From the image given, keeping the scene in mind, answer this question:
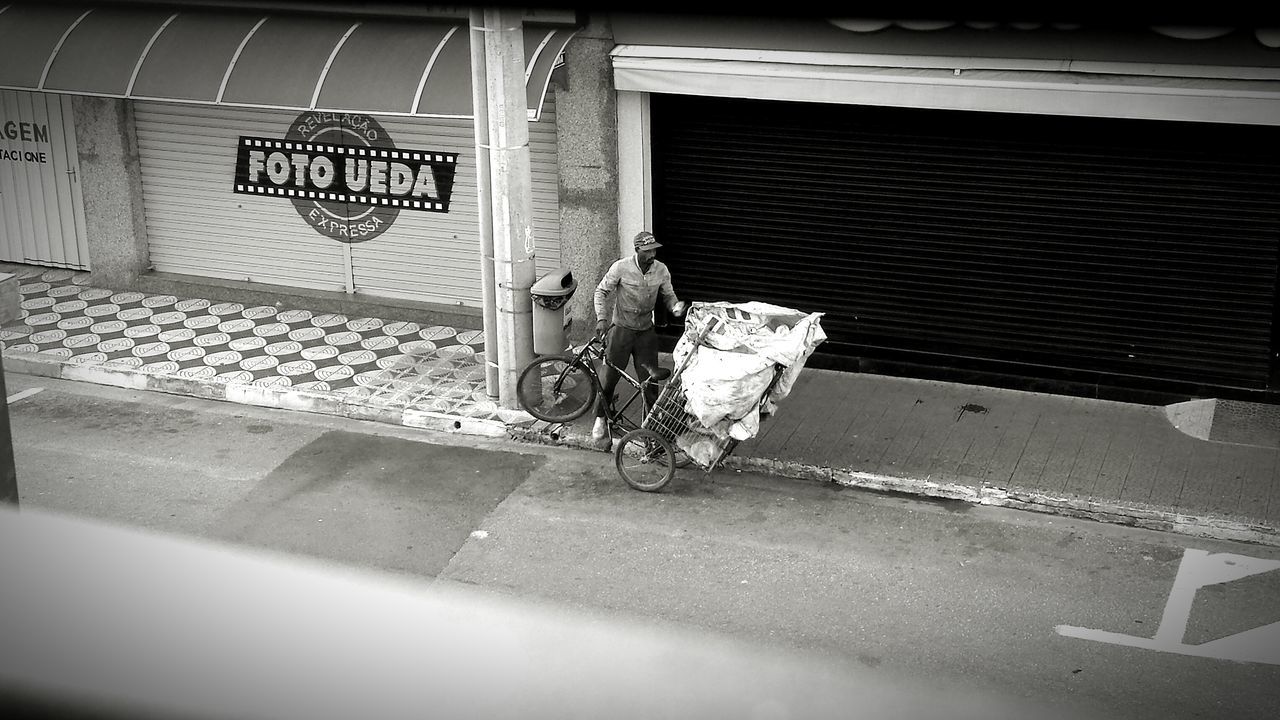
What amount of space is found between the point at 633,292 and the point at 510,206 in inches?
53.2

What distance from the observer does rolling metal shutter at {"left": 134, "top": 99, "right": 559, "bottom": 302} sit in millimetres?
13445

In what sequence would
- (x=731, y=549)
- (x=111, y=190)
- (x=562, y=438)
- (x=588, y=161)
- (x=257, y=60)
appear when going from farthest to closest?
(x=111, y=190), (x=257, y=60), (x=588, y=161), (x=562, y=438), (x=731, y=549)

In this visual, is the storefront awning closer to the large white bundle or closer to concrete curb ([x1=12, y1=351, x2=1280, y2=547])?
concrete curb ([x1=12, y1=351, x2=1280, y2=547])

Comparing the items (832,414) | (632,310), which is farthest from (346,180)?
(832,414)

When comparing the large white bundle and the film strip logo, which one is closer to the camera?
the large white bundle

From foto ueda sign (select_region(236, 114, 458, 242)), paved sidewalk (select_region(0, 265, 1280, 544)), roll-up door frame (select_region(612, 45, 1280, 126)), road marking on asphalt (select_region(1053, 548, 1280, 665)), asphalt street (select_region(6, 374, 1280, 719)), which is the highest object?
roll-up door frame (select_region(612, 45, 1280, 126))

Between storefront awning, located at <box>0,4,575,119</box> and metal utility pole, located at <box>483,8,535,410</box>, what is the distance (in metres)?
0.68

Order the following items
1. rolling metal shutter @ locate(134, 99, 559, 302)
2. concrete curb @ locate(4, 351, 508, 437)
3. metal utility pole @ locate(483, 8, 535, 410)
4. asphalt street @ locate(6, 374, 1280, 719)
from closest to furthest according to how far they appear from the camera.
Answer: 1. asphalt street @ locate(6, 374, 1280, 719)
2. metal utility pole @ locate(483, 8, 535, 410)
3. concrete curb @ locate(4, 351, 508, 437)
4. rolling metal shutter @ locate(134, 99, 559, 302)

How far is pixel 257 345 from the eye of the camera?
13.3 meters

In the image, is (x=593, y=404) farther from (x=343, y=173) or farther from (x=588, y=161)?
(x=343, y=173)

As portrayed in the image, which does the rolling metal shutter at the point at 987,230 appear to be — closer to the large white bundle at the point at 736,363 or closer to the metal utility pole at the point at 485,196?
the metal utility pole at the point at 485,196

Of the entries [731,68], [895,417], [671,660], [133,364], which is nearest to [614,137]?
[731,68]

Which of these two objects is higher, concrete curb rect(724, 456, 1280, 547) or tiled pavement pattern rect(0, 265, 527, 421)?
tiled pavement pattern rect(0, 265, 527, 421)

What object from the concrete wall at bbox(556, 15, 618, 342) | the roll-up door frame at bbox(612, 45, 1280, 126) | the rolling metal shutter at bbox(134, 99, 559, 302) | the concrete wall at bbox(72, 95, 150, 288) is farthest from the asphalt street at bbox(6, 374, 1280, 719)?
the concrete wall at bbox(72, 95, 150, 288)
